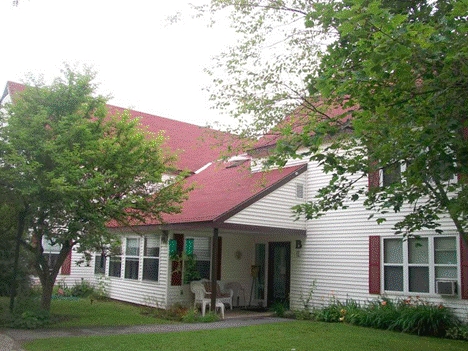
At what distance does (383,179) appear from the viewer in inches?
529

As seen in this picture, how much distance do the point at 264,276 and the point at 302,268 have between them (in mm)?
1972

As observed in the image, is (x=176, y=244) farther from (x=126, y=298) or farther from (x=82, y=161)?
(x=82, y=161)

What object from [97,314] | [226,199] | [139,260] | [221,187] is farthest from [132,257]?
[226,199]

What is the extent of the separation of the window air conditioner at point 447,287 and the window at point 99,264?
484 inches

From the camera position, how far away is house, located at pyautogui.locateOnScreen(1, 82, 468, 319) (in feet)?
42.7

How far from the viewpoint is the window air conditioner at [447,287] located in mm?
12102

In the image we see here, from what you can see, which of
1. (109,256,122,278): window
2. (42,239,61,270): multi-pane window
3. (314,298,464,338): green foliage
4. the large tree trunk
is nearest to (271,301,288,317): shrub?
(314,298,464,338): green foliage

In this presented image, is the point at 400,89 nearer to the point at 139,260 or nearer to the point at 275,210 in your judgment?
the point at 275,210

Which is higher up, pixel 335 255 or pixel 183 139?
pixel 183 139

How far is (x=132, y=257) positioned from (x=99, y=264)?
9.15 ft

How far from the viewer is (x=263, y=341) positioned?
1016cm

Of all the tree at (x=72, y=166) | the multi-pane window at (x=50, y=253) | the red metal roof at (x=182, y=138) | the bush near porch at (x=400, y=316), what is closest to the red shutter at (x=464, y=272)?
the bush near porch at (x=400, y=316)

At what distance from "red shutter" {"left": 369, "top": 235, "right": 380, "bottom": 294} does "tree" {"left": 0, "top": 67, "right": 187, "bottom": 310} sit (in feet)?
18.4

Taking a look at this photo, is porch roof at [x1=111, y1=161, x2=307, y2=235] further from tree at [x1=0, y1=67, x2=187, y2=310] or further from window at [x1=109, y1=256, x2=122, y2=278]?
window at [x1=109, y1=256, x2=122, y2=278]
